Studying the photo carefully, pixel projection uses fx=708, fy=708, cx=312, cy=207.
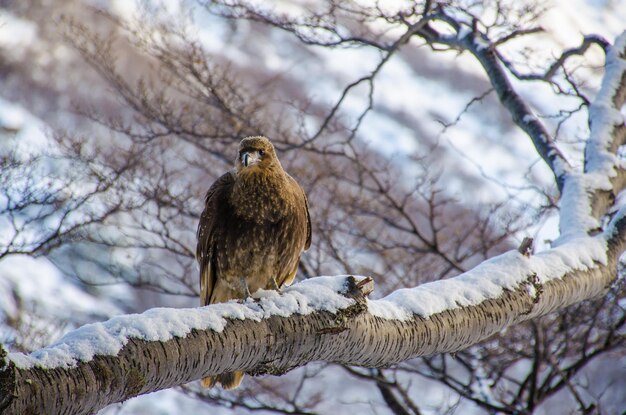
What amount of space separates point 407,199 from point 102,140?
296cm

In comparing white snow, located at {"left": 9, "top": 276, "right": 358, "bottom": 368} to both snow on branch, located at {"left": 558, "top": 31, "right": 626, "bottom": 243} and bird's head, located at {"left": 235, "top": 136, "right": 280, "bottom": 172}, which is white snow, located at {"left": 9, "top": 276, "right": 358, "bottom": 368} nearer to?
bird's head, located at {"left": 235, "top": 136, "right": 280, "bottom": 172}

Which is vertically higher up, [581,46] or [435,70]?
[435,70]

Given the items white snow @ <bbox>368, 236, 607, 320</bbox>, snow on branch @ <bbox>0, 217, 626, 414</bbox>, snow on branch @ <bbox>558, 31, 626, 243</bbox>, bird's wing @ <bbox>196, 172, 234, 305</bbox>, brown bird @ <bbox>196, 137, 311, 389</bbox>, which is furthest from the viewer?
snow on branch @ <bbox>558, 31, 626, 243</bbox>

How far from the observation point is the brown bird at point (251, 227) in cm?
409

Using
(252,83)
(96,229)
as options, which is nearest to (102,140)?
(96,229)

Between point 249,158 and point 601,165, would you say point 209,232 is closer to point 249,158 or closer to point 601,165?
point 249,158

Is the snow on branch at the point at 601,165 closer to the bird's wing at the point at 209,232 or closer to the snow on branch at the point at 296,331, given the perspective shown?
the snow on branch at the point at 296,331

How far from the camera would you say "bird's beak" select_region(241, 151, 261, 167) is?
13.5 feet

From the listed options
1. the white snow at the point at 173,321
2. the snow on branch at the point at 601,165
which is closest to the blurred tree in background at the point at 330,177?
the snow on branch at the point at 601,165

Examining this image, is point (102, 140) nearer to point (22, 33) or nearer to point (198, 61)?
point (198, 61)

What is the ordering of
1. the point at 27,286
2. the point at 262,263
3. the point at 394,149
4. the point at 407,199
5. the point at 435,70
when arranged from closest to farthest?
the point at 262,263 < the point at 407,199 < the point at 394,149 < the point at 27,286 < the point at 435,70

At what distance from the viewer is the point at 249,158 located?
413 centimetres

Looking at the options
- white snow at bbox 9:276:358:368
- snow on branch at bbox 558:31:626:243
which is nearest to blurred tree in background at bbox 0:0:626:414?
snow on branch at bbox 558:31:626:243

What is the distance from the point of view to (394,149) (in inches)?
309
